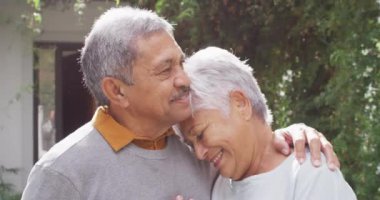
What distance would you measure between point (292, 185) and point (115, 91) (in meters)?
0.56

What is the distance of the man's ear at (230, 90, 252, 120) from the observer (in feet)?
7.52

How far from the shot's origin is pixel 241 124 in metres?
2.32

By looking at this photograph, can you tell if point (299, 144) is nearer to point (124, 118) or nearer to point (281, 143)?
point (281, 143)

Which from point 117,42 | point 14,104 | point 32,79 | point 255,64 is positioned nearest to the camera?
point 117,42

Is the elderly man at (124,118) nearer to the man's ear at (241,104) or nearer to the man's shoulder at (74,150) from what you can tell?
the man's shoulder at (74,150)

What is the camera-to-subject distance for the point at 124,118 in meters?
2.34

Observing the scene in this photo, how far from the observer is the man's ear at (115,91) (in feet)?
7.36

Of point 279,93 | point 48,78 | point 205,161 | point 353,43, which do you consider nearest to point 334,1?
point 353,43

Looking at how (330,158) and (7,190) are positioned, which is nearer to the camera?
(330,158)

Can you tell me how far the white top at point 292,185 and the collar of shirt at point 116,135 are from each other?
265 millimetres

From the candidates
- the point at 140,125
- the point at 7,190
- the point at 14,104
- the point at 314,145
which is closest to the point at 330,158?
the point at 314,145

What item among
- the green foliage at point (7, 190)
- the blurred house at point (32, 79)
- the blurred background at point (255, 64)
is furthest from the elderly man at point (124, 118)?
the blurred house at point (32, 79)

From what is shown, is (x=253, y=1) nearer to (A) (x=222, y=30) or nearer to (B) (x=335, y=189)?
(A) (x=222, y=30)

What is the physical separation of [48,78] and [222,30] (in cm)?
307
